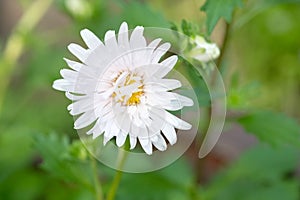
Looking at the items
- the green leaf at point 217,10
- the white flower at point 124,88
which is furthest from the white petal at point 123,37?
the green leaf at point 217,10

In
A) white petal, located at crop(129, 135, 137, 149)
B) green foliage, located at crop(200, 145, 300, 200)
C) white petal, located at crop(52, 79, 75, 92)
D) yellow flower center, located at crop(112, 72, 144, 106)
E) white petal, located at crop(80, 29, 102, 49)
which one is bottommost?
green foliage, located at crop(200, 145, 300, 200)

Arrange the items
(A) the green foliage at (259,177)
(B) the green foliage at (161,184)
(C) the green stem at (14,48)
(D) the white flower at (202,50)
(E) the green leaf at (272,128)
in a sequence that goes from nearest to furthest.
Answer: (D) the white flower at (202,50), (E) the green leaf at (272,128), (B) the green foliage at (161,184), (A) the green foliage at (259,177), (C) the green stem at (14,48)

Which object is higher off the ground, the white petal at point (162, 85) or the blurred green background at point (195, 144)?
the white petal at point (162, 85)

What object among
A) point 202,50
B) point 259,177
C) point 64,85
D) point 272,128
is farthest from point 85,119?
point 259,177

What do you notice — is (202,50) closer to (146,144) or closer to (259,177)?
(146,144)

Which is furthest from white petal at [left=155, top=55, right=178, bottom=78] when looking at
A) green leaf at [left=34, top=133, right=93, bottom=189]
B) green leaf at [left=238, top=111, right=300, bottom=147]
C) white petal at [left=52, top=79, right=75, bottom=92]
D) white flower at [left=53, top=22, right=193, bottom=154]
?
green leaf at [left=238, top=111, right=300, bottom=147]

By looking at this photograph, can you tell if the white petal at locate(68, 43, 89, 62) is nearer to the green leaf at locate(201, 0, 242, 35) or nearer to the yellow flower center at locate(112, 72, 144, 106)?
the yellow flower center at locate(112, 72, 144, 106)

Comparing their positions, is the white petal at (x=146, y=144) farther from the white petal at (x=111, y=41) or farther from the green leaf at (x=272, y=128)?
the green leaf at (x=272, y=128)

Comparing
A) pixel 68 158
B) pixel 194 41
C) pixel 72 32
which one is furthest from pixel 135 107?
pixel 72 32
